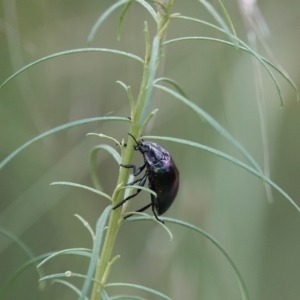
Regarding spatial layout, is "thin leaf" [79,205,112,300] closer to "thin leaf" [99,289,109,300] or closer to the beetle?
"thin leaf" [99,289,109,300]

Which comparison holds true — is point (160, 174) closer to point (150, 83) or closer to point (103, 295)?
point (103, 295)

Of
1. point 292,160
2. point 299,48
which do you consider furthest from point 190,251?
point 299,48

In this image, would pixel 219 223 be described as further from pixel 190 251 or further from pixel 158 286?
pixel 158 286

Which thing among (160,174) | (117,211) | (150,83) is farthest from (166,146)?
(150,83)

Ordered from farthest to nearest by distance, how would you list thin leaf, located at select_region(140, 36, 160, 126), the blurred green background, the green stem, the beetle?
the blurred green background
the beetle
the green stem
thin leaf, located at select_region(140, 36, 160, 126)

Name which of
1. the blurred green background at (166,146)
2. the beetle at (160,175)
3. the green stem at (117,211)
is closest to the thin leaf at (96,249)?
the green stem at (117,211)

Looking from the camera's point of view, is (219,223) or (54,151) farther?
(54,151)

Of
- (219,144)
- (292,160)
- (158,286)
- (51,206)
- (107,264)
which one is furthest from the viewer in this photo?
(292,160)

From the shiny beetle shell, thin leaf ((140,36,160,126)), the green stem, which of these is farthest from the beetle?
thin leaf ((140,36,160,126))
